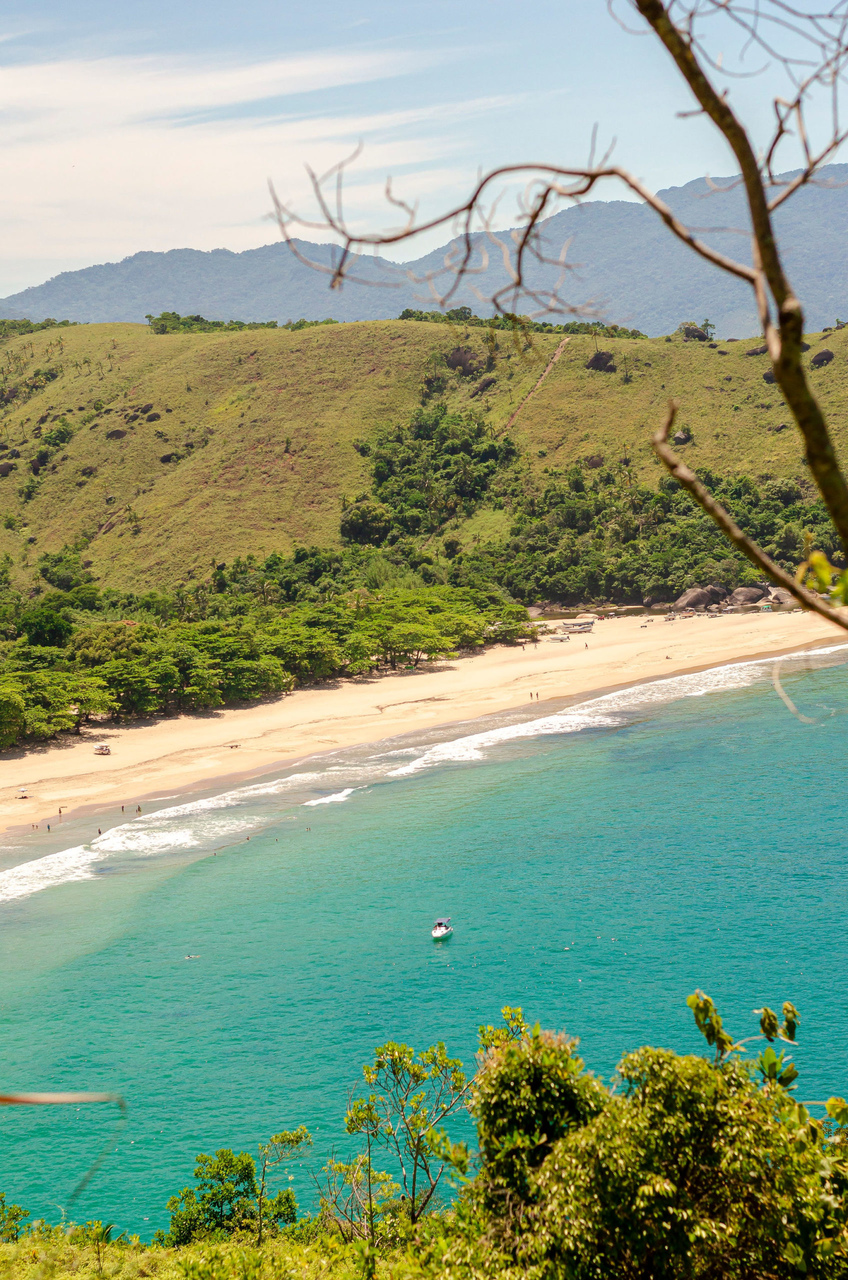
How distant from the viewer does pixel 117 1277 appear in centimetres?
1491

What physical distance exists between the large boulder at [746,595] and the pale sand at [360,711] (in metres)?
6.79

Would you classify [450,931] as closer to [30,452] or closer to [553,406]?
[553,406]

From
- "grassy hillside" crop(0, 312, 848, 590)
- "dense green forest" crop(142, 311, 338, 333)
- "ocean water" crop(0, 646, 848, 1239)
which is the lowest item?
"ocean water" crop(0, 646, 848, 1239)

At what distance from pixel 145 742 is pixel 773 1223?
48963 millimetres

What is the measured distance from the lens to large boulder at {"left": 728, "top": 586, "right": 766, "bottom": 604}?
93000mm

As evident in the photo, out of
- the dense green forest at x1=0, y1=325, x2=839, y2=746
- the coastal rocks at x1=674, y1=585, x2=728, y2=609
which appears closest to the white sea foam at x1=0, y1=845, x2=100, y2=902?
the dense green forest at x1=0, y1=325, x2=839, y2=746

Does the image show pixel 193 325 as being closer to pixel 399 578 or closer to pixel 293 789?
pixel 399 578

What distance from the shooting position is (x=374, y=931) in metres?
30.1

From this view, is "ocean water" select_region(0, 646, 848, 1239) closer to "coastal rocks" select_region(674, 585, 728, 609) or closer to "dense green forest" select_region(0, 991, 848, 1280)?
"dense green forest" select_region(0, 991, 848, 1280)

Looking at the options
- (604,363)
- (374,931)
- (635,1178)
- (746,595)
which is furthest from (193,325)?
(635,1178)

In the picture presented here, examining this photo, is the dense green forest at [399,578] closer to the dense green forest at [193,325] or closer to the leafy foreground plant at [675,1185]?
the dense green forest at [193,325]

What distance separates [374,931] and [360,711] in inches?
1176

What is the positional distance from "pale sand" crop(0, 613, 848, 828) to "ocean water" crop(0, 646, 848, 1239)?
12.2ft

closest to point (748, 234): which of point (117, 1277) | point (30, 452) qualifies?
point (117, 1277)
